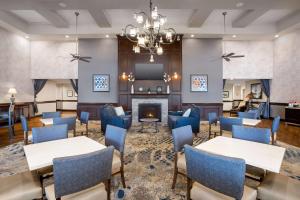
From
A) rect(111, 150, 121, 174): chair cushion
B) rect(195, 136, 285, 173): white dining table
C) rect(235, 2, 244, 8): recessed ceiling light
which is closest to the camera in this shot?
rect(195, 136, 285, 173): white dining table

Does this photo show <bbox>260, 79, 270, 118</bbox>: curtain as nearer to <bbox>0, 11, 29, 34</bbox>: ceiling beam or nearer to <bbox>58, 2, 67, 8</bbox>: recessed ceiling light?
<bbox>58, 2, 67, 8</bbox>: recessed ceiling light

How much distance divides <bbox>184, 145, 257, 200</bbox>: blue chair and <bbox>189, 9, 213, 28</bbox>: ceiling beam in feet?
18.7

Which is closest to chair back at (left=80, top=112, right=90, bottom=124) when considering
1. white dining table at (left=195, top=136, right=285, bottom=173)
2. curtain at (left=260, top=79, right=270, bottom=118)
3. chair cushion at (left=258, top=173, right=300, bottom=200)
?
white dining table at (left=195, top=136, right=285, bottom=173)

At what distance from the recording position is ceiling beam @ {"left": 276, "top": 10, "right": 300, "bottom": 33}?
21.9 ft

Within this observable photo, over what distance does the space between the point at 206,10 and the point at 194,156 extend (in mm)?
5718

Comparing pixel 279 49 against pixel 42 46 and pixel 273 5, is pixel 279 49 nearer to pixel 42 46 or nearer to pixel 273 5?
pixel 273 5

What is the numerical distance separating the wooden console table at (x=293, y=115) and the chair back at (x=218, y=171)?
7.66 m

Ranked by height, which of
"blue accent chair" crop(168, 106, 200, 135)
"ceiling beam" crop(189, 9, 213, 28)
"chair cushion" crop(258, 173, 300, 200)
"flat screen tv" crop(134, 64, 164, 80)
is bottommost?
"chair cushion" crop(258, 173, 300, 200)

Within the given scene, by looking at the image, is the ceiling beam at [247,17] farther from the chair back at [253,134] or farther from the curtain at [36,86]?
the curtain at [36,86]

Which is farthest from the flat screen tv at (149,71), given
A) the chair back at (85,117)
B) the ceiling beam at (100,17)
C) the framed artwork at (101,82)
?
the chair back at (85,117)

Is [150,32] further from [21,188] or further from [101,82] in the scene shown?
[101,82]

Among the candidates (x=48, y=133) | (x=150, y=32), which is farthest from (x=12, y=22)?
(x=48, y=133)

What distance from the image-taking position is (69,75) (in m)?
9.19

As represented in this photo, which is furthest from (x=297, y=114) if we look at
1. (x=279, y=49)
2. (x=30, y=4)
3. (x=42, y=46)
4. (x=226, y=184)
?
(x=42, y=46)
